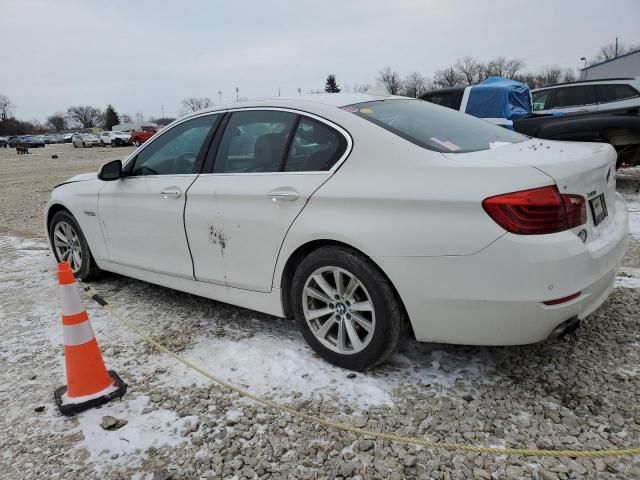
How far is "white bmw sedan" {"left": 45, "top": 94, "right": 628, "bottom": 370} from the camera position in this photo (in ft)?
7.55

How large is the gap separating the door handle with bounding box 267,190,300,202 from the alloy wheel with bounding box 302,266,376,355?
1.46 ft

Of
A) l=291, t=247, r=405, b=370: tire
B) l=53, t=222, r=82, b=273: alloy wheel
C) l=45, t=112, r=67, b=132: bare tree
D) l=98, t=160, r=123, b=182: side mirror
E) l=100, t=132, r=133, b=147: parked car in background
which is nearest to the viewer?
l=291, t=247, r=405, b=370: tire

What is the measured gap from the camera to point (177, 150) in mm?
3801

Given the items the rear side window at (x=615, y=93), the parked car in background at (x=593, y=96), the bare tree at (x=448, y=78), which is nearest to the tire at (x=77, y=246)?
the parked car in background at (x=593, y=96)

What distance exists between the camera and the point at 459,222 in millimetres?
2348

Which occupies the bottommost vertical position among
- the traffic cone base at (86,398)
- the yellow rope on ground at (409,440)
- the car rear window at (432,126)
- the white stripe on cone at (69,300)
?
the yellow rope on ground at (409,440)

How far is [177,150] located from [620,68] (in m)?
43.2

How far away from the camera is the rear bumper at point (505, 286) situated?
2254 millimetres

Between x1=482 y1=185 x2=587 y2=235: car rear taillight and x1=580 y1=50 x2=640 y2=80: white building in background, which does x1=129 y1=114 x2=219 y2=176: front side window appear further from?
x1=580 y1=50 x2=640 y2=80: white building in background

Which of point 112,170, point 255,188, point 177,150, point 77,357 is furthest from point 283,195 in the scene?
A: point 112,170

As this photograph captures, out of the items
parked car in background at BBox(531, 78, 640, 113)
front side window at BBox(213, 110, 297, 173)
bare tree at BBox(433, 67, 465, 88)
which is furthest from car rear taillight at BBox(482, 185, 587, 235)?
bare tree at BBox(433, 67, 465, 88)

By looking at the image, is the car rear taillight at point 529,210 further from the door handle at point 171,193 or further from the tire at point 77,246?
the tire at point 77,246

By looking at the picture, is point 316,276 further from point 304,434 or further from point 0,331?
point 0,331

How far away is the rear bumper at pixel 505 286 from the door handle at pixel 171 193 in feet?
5.50
